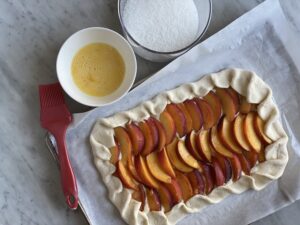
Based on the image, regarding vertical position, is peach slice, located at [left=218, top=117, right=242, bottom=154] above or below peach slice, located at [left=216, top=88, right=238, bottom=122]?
below

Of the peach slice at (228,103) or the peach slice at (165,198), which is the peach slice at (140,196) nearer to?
the peach slice at (165,198)

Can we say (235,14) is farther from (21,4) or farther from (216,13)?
(21,4)

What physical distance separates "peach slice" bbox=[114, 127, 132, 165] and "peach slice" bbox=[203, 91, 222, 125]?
0.97 feet

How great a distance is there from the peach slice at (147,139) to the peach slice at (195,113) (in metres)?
0.15

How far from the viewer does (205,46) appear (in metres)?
1.88

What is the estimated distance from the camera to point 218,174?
6.07ft

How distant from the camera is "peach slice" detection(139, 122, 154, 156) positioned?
6.01 feet

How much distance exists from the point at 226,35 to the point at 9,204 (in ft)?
2.99

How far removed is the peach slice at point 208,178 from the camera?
1864 mm

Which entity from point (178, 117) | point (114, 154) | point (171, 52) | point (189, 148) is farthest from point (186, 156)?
point (171, 52)

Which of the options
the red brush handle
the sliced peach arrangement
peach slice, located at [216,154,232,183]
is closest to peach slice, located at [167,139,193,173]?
the sliced peach arrangement

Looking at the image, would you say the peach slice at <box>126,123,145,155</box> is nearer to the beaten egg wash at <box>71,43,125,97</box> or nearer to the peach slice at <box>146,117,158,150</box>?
the peach slice at <box>146,117,158,150</box>

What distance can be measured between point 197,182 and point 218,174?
7 cm

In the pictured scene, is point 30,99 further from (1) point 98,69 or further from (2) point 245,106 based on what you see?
(2) point 245,106
